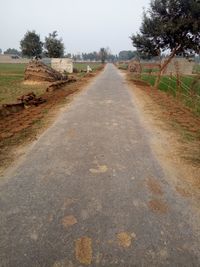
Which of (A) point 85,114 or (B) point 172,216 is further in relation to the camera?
(A) point 85,114

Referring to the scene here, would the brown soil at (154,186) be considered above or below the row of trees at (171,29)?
below

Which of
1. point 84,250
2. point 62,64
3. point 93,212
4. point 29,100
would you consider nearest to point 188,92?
point 29,100

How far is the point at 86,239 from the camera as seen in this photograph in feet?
9.49

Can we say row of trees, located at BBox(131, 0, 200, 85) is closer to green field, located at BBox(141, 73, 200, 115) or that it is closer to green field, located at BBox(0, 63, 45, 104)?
green field, located at BBox(141, 73, 200, 115)

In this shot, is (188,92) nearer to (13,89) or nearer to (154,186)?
(13,89)

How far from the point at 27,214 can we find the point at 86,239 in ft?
2.85

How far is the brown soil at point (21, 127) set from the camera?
210 inches

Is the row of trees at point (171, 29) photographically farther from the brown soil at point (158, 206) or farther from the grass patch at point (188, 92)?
the brown soil at point (158, 206)

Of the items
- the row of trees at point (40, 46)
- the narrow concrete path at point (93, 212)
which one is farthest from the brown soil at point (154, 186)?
the row of trees at point (40, 46)

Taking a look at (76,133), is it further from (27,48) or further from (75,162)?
(27,48)

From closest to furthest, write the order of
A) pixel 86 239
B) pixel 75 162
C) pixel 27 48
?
1. pixel 86 239
2. pixel 75 162
3. pixel 27 48

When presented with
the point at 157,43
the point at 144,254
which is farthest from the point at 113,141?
the point at 157,43

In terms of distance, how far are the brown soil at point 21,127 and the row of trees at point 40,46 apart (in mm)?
37352

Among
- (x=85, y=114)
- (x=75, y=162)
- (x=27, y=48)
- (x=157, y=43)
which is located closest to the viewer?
(x=75, y=162)
